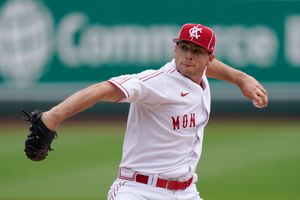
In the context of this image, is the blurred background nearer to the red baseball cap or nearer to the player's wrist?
the red baseball cap

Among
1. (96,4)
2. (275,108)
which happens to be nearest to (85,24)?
(96,4)

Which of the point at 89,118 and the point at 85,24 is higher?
the point at 85,24

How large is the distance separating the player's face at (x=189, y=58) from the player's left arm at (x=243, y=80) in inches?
26.1

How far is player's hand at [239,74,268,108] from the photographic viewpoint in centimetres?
679

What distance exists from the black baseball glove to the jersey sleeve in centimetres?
52

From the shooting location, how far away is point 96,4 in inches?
639

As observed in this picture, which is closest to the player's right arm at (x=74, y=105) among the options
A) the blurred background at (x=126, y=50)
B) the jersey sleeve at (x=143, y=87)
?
the jersey sleeve at (x=143, y=87)

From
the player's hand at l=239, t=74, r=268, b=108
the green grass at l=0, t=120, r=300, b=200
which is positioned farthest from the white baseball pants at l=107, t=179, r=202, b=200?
the green grass at l=0, t=120, r=300, b=200

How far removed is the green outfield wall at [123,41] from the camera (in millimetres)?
16000

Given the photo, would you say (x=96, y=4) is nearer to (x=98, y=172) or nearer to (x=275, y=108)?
(x=275, y=108)

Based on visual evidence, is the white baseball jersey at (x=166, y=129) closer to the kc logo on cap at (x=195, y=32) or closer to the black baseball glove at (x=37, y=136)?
the kc logo on cap at (x=195, y=32)

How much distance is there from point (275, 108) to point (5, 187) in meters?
6.75

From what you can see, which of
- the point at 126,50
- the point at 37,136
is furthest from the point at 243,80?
the point at 126,50

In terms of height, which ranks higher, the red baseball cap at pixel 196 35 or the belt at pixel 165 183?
the red baseball cap at pixel 196 35
